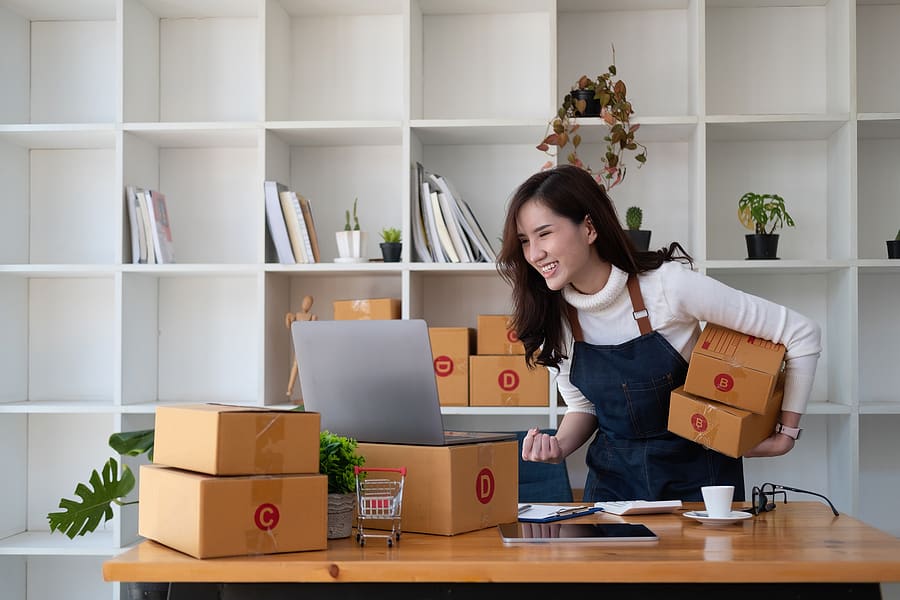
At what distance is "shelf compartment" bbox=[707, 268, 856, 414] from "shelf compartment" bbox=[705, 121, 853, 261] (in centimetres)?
8

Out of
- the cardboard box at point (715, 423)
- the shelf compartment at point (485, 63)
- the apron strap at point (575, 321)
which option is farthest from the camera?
the shelf compartment at point (485, 63)

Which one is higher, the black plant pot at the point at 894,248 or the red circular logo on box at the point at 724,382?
the black plant pot at the point at 894,248

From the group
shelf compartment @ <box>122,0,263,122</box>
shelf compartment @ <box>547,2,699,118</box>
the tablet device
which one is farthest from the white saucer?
shelf compartment @ <box>122,0,263,122</box>

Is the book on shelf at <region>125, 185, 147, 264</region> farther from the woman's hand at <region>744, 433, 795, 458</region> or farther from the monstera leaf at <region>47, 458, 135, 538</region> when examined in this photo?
the woman's hand at <region>744, 433, 795, 458</region>

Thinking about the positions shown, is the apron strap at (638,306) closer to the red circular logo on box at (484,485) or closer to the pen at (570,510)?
the pen at (570,510)

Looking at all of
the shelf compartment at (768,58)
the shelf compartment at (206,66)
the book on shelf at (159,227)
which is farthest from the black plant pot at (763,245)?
the book on shelf at (159,227)

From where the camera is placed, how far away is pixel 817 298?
3396 millimetres

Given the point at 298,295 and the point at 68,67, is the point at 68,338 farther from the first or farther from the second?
the point at 68,67

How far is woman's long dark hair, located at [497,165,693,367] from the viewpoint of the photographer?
217 cm

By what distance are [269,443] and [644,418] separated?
108 cm

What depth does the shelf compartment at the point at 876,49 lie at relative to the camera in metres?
Answer: 3.39

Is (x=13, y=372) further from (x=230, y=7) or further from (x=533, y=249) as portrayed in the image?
(x=533, y=249)

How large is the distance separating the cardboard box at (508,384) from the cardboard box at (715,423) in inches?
39.7

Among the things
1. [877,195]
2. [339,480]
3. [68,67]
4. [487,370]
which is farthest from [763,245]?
[68,67]
